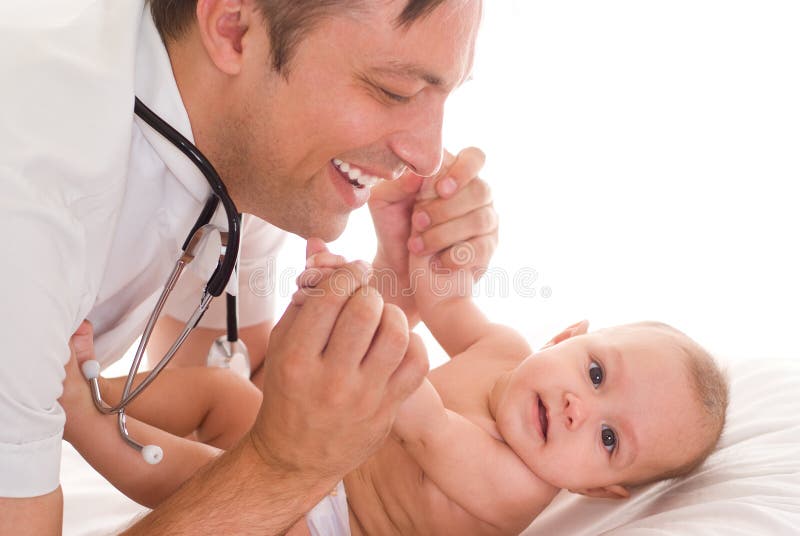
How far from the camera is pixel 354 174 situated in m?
1.92

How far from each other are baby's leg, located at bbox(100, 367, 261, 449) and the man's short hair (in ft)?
2.39

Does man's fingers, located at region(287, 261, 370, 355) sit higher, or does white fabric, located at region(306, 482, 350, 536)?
man's fingers, located at region(287, 261, 370, 355)

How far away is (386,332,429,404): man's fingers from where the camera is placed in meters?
1.47

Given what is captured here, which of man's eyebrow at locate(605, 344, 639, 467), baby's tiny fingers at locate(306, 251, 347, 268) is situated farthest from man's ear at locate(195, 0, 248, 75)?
man's eyebrow at locate(605, 344, 639, 467)

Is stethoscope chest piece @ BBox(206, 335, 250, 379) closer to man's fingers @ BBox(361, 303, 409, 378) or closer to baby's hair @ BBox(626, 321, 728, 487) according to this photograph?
man's fingers @ BBox(361, 303, 409, 378)

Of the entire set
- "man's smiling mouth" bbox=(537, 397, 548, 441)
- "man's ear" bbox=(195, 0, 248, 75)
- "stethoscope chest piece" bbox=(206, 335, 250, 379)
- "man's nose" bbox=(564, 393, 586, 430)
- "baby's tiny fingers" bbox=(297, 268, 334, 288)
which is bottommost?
"stethoscope chest piece" bbox=(206, 335, 250, 379)

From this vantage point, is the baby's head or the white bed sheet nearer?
the white bed sheet

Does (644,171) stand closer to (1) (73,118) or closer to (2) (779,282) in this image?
(2) (779,282)

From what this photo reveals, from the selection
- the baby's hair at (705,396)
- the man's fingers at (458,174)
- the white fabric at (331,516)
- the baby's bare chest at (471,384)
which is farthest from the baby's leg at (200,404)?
the baby's hair at (705,396)

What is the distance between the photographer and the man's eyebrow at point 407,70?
1686 millimetres

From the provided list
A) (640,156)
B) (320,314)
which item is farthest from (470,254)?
(640,156)

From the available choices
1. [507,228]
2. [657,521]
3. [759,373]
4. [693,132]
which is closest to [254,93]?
[657,521]

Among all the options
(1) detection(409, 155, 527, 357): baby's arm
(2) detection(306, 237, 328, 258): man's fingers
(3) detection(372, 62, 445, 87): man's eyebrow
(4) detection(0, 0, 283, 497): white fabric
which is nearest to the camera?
(4) detection(0, 0, 283, 497): white fabric

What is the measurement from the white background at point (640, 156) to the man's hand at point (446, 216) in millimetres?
787
